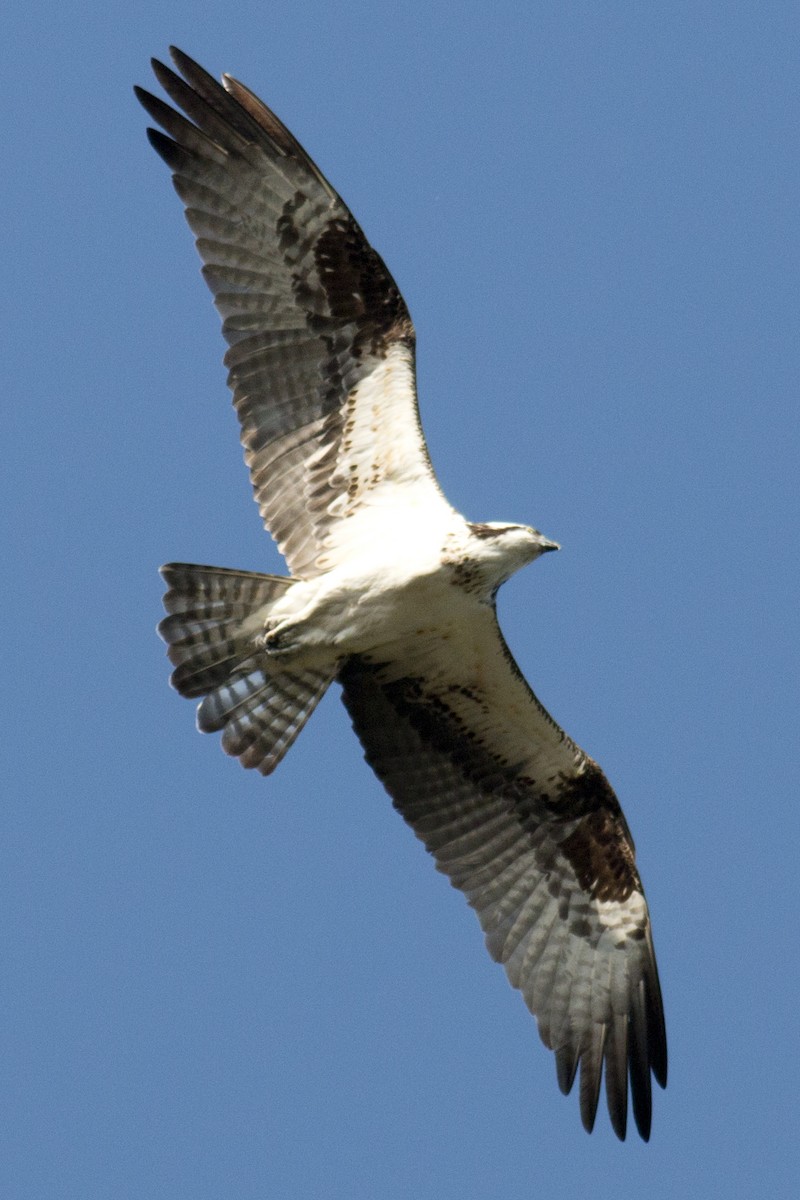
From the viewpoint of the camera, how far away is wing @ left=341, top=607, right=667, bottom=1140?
453 inches

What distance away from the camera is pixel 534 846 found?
11883 mm

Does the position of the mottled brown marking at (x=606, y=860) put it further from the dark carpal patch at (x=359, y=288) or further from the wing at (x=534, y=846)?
the dark carpal patch at (x=359, y=288)

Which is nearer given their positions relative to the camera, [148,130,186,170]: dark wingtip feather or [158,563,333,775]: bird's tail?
[158,563,333,775]: bird's tail

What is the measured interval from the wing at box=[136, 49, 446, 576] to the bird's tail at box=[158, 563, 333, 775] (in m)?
0.39

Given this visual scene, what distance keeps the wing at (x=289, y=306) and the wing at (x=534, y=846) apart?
1.01 metres

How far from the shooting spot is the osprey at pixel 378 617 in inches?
431

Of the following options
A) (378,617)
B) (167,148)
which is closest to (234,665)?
(378,617)

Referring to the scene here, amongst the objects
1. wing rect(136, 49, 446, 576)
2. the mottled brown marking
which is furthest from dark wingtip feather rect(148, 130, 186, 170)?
the mottled brown marking

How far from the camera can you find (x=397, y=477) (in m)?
11.1

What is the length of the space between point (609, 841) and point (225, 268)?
372 centimetres

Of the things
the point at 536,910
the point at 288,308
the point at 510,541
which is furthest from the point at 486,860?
the point at 288,308

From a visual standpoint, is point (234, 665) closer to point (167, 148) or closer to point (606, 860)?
point (606, 860)

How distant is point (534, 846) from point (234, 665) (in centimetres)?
206

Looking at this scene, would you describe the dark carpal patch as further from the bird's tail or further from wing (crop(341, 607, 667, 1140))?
wing (crop(341, 607, 667, 1140))
